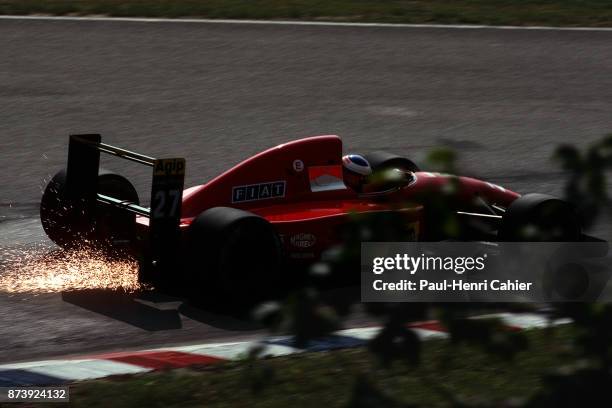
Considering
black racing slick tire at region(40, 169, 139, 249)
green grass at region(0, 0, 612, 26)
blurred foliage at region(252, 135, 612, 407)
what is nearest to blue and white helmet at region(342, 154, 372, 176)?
black racing slick tire at region(40, 169, 139, 249)

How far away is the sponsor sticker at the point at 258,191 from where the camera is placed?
8.80 meters

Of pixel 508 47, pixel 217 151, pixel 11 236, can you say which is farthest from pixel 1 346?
pixel 508 47

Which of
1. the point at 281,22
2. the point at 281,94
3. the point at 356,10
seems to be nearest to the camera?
the point at 281,94

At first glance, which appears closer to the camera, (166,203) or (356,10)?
(166,203)

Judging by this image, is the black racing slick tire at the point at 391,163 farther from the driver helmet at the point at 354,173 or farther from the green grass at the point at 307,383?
the green grass at the point at 307,383

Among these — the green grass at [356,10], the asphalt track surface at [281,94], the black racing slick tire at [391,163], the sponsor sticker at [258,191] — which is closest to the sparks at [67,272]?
the asphalt track surface at [281,94]

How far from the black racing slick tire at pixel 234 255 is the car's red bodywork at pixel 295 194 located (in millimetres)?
310

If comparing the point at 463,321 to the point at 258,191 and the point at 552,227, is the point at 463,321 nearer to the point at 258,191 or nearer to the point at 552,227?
the point at 552,227

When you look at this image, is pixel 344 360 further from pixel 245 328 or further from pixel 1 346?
pixel 1 346

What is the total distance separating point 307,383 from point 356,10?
47.9 ft

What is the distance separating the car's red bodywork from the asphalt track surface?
4.10 feet

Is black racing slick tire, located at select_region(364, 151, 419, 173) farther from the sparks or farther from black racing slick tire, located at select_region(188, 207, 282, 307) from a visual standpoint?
the sparks

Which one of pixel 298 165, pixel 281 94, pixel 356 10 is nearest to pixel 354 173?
pixel 298 165

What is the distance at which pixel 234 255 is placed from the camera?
7.95 m
